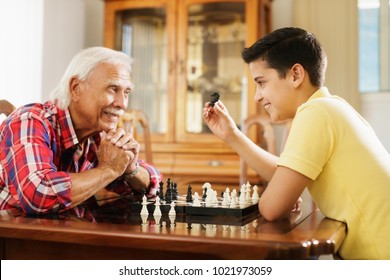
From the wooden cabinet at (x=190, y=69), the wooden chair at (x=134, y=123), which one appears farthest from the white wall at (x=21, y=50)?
the wooden chair at (x=134, y=123)

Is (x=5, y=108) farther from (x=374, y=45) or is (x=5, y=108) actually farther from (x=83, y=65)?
(x=374, y=45)

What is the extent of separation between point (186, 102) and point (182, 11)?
66 centimetres

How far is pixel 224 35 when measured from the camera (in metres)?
3.45

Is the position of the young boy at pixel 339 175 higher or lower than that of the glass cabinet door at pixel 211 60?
lower

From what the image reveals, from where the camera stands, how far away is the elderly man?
1.16 meters

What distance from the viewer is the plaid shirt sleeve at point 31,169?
114cm

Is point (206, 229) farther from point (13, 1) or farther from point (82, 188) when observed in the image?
point (13, 1)

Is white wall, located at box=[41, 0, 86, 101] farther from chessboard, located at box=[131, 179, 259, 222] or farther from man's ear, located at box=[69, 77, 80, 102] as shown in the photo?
chessboard, located at box=[131, 179, 259, 222]

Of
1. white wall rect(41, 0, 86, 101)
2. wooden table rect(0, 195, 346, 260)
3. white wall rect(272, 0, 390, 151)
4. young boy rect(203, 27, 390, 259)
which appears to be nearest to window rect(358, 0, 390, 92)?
white wall rect(272, 0, 390, 151)

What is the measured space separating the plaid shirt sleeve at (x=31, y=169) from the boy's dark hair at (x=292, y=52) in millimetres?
635

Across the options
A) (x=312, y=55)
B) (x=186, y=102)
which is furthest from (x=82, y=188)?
(x=186, y=102)

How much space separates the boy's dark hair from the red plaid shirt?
24.8 inches

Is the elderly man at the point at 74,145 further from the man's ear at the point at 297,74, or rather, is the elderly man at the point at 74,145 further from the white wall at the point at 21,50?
the white wall at the point at 21,50
